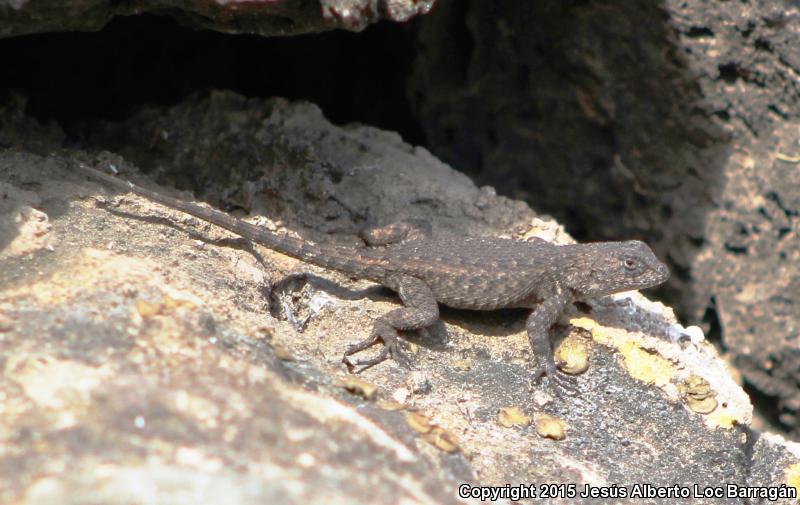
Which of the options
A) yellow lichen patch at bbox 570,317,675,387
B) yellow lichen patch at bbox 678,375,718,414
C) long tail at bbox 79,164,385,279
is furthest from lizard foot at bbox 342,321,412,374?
yellow lichen patch at bbox 678,375,718,414

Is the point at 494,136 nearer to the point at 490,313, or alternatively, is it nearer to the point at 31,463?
the point at 490,313

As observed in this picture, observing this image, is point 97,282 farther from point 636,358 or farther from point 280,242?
point 636,358

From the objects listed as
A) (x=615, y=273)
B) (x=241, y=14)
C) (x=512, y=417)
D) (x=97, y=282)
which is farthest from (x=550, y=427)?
Result: (x=241, y=14)

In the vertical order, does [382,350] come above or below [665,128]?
below

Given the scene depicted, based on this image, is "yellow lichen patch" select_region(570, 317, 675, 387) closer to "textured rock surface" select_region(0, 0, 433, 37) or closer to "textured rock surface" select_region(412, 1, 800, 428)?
"textured rock surface" select_region(412, 1, 800, 428)

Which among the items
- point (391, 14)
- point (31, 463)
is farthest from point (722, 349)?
point (31, 463)

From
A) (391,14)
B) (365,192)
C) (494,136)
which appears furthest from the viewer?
(494,136)
